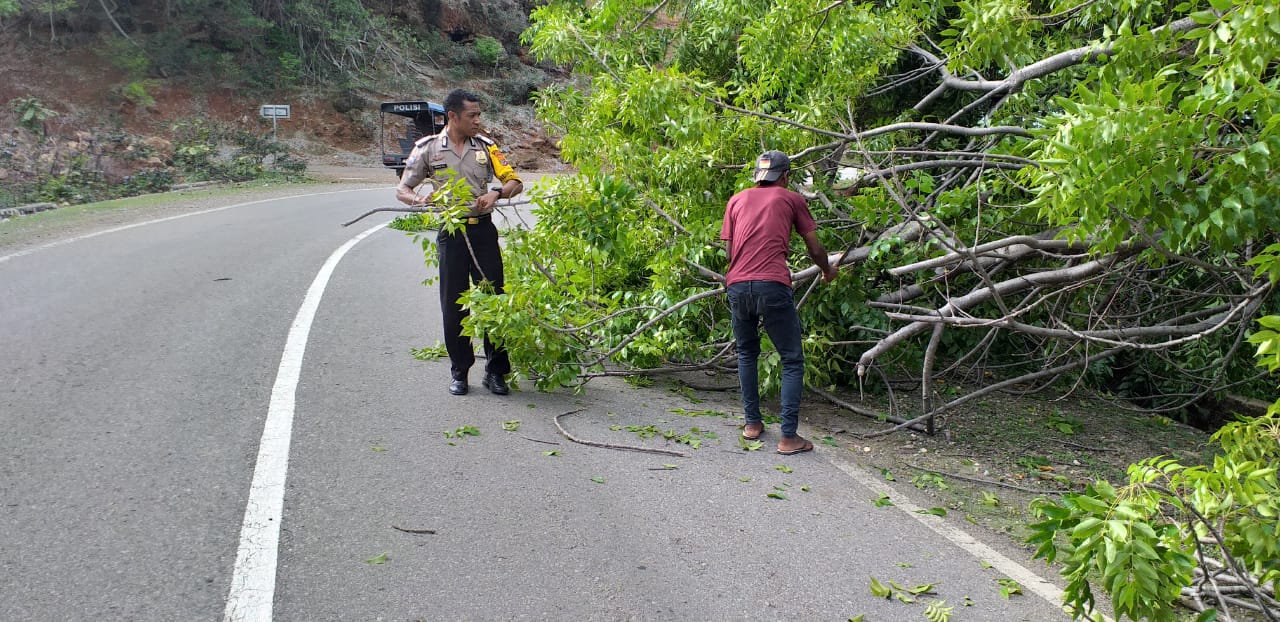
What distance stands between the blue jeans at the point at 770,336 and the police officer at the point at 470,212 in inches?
66.1

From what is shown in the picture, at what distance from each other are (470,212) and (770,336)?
2094mm

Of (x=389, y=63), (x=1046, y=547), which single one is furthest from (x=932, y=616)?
(x=389, y=63)

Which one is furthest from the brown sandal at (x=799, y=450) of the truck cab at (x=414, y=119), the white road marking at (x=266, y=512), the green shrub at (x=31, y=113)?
the green shrub at (x=31, y=113)

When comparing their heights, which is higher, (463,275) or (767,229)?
(767,229)

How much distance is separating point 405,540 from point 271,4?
124 ft

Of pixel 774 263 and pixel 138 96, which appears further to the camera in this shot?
pixel 138 96

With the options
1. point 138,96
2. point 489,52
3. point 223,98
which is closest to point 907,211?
point 138,96

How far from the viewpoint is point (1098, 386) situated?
8914 millimetres

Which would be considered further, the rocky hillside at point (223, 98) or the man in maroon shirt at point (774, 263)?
the rocky hillside at point (223, 98)

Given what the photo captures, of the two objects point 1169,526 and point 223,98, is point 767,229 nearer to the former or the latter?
point 1169,526

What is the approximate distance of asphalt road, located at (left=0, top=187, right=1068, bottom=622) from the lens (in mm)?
3553

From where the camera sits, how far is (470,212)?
20.1 ft

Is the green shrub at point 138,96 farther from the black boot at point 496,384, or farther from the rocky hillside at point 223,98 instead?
the black boot at point 496,384

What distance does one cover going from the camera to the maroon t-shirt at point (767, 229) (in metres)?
5.37
